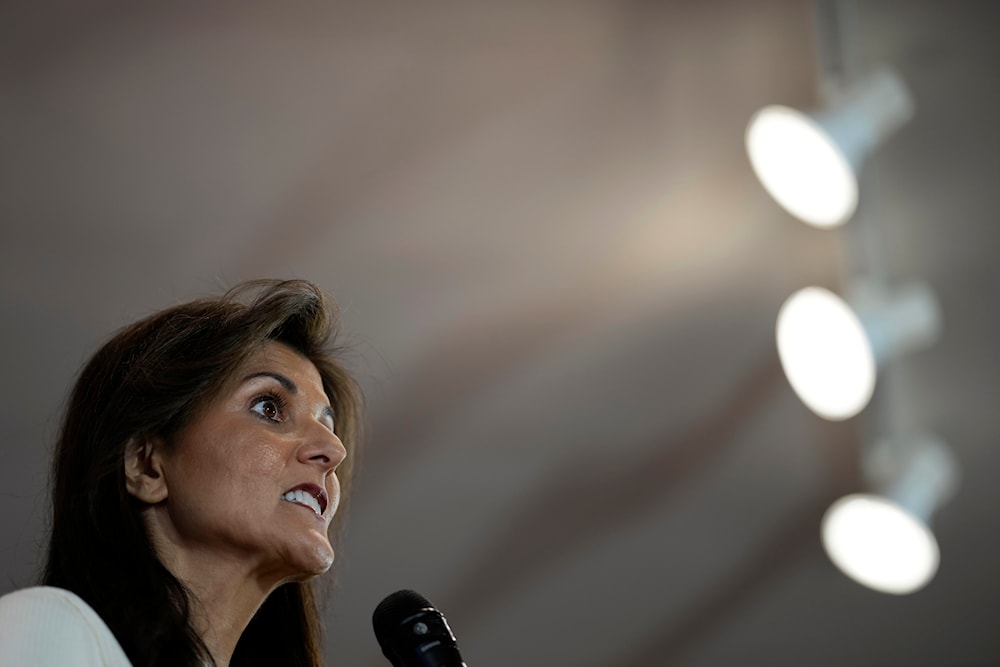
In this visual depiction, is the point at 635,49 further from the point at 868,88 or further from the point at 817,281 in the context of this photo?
the point at 817,281

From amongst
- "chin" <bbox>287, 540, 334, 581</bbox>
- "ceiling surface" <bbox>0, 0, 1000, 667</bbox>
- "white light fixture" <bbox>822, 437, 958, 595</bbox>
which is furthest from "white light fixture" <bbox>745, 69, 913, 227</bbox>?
"chin" <bbox>287, 540, 334, 581</bbox>

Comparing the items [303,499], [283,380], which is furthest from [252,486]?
[283,380]

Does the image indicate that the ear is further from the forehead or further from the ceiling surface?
the ceiling surface

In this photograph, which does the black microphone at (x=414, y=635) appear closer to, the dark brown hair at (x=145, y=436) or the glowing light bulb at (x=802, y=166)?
the dark brown hair at (x=145, y=436)

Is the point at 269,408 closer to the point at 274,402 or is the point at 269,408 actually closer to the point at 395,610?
the point at 274,402

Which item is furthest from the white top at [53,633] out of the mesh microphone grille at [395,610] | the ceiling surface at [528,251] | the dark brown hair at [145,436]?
the ceiling surface at [528,251]

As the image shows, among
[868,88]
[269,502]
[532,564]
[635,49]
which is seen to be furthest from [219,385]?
[532,564]

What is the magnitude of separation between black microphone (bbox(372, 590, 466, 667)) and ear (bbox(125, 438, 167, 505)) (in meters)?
0.35

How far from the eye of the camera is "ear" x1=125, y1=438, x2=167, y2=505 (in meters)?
1.45

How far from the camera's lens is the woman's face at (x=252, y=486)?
1409 mm

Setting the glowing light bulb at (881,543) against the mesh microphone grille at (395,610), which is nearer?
the mesh microphone grille at (395,610)

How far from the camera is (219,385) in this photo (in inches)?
59.1

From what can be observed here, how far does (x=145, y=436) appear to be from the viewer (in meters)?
1.48

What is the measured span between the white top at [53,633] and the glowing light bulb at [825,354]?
4.72ft
